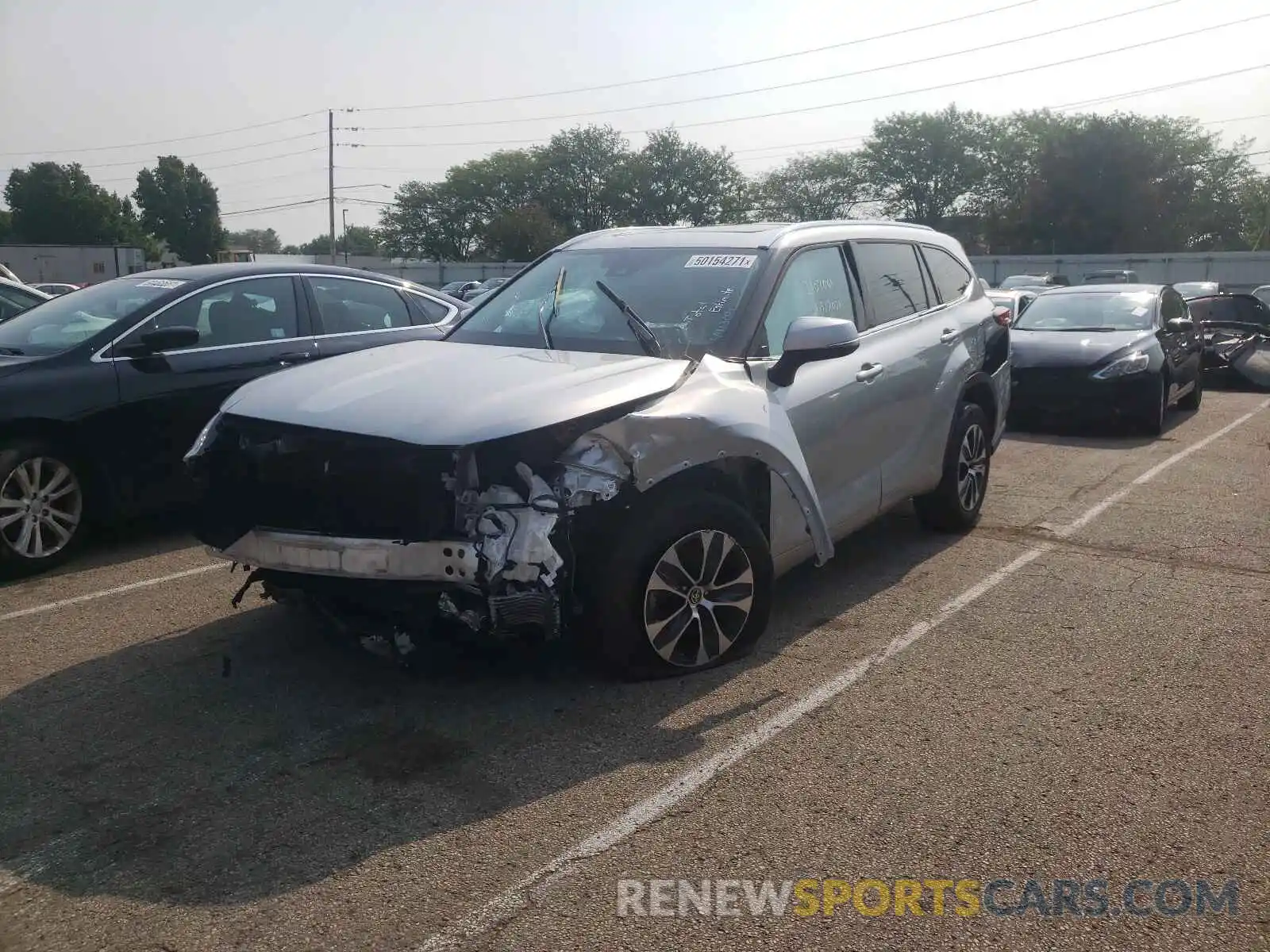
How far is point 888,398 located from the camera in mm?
5617

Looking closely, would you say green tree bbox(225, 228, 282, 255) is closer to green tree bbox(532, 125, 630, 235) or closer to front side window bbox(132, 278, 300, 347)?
green tree bbox(532, 125, 630, 235)

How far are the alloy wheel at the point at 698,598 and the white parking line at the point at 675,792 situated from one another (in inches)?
17.3

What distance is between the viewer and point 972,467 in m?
6.79

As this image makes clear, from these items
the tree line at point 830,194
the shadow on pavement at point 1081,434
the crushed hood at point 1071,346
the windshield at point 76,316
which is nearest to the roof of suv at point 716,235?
the windshield at point 76,316

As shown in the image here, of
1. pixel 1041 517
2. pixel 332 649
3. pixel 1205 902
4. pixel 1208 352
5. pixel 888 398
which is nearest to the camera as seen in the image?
pixel 1205 902

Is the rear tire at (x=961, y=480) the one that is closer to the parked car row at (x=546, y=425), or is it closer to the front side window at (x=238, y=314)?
the parked car row at (x=546, y=425)

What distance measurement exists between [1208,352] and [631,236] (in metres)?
12.3

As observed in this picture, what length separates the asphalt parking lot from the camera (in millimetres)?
2844

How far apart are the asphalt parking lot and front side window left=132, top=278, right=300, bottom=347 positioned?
6.06 ft

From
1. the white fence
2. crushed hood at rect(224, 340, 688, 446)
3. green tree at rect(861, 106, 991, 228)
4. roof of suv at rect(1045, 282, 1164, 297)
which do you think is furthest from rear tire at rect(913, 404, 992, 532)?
green tree at rect(861, 106, 991, 228)

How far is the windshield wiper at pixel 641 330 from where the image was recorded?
4.74 metres

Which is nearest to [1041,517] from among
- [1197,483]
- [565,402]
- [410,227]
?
[1197,483]

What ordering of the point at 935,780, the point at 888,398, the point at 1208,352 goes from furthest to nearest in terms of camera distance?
the point at 1208,352, the point at 888,398, the point at 935,780

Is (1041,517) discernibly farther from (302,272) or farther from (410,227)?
(410,227)
